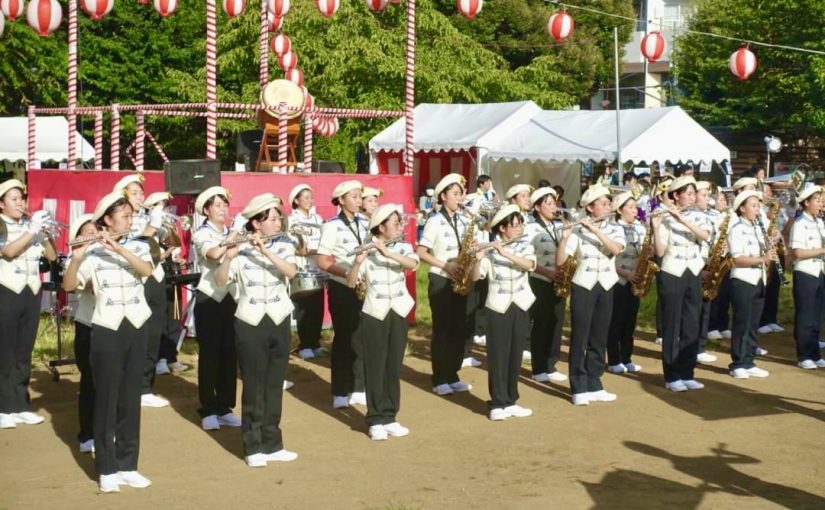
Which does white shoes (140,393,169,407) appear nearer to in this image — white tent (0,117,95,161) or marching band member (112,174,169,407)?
marching band member (112,174,169,407)

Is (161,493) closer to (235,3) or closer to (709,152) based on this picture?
(235,3)

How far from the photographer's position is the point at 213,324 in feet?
31.9

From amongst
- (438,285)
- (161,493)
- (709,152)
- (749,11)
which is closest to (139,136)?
(438,285)

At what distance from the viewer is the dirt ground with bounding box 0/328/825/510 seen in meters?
7.76

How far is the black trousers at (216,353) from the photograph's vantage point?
9.71m

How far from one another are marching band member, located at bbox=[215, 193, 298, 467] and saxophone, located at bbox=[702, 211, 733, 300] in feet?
16.8

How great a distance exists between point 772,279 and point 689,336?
429cm

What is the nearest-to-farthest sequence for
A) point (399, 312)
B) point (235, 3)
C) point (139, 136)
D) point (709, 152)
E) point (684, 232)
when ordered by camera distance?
point (399, 312)
point (684, 232)
point (139, 136)
point (235, 3)
point (709, 152)

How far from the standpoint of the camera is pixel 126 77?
35281mm

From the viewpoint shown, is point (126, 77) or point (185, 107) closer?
point (185, 107)

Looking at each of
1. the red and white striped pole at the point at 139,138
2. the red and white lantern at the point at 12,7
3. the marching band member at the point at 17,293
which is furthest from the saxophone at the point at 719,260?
the red and white lantern at the point at 12,7

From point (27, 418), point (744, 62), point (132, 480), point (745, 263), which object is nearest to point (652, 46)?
point (744, 62)

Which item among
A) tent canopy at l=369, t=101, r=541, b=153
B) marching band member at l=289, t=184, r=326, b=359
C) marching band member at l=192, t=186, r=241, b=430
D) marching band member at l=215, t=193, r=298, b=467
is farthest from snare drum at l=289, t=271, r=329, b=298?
tent canopy at l=369, t=101, r=541, b=153

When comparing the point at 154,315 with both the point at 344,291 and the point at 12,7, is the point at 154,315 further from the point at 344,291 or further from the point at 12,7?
the point at 12,7
